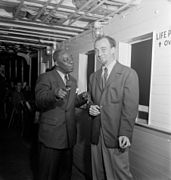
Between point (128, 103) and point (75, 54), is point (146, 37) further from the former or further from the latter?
point (75, 54)

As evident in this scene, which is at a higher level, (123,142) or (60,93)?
(60,93)

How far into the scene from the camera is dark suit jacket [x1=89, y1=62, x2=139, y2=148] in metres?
1.68

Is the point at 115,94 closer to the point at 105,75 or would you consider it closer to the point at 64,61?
the point at 105,75

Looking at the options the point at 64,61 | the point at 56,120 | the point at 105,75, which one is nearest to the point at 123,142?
the point at 105,75

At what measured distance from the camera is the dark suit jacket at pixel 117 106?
5.51 feet

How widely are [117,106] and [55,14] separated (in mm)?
1647

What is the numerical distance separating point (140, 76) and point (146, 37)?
42 cm

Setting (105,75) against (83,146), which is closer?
(105,75)

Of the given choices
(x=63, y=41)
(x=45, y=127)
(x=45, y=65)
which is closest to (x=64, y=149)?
(x=45, y=127)

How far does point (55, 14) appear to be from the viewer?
9.23 ft

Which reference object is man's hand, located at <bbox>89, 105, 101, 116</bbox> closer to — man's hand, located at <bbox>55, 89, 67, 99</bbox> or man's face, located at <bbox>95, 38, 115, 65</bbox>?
man's hand, located at <bbox>55, 89, 67, 99</bbox>

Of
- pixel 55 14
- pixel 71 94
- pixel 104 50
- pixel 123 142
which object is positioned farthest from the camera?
pixel 55 14

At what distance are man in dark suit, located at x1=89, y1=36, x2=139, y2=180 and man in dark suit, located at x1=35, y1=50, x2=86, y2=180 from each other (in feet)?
1.12

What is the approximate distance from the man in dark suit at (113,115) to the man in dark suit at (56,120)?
34 cm
